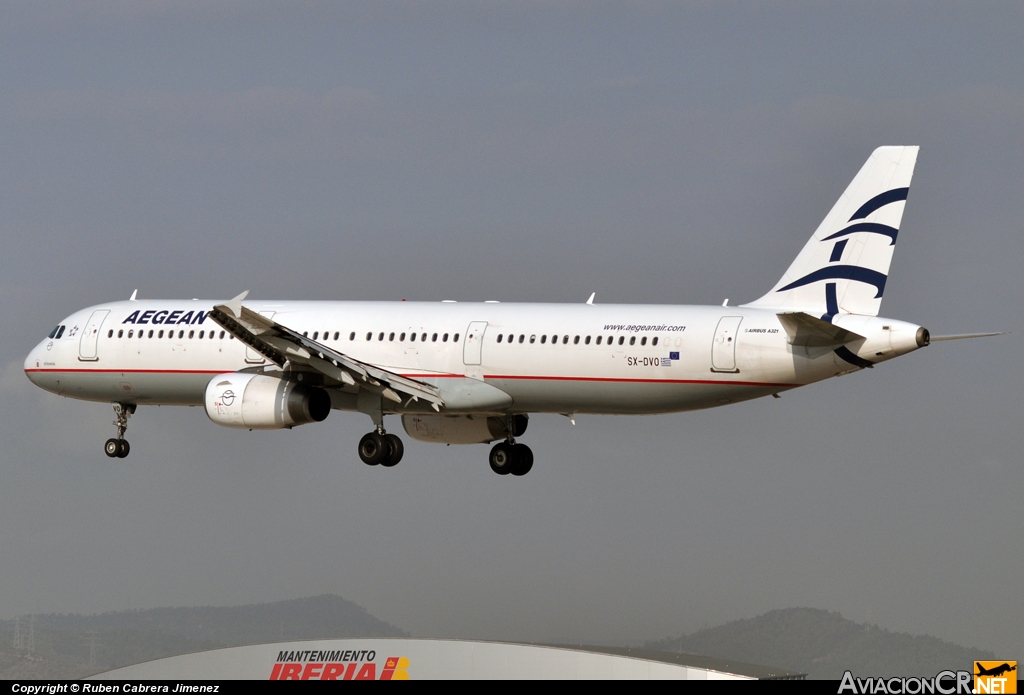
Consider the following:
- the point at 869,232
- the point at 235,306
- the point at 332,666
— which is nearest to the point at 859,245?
the point at 869,232

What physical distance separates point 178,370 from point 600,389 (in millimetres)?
13317

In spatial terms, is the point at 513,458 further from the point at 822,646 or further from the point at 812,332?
the point at 822,646

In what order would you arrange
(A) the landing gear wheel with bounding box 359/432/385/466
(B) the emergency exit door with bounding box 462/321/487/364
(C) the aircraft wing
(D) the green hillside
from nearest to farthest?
(C) the aircraft wing, (B) the emergency exit door with bounding box 462/321/487/364, (A) the landing gear wheel with bounding box 359/432/385/466, (D) the green hillside

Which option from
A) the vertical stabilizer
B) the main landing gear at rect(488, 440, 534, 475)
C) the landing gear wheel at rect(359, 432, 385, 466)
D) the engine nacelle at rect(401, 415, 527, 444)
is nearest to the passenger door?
the landing gear wheel at rect(359, 432, 385, 466)

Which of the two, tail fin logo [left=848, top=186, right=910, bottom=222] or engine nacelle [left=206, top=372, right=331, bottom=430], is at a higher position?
tail fin logo [left=848, top=186, right=910, bottom=222]

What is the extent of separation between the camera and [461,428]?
47531 millimetres

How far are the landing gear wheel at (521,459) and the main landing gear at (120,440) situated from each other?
12409mm

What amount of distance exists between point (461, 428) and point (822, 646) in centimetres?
3130

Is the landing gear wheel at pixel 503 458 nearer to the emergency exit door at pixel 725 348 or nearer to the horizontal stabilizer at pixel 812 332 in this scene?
the emergency exit door at pixel 725 348

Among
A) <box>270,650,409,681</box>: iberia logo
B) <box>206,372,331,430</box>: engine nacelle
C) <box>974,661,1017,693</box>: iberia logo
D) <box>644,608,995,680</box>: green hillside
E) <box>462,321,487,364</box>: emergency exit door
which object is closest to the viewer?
<box>974,661,1017,693</box>: iberia logo

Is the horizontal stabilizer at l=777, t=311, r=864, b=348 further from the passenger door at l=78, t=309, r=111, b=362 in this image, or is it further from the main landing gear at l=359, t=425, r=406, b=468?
the passenger door at l=78, t=309, r=111, b=362

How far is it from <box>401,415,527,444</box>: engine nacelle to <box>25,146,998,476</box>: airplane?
52mm

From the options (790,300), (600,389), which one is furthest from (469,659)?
(790,300)

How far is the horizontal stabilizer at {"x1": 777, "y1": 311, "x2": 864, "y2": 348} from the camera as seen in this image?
3800cm
